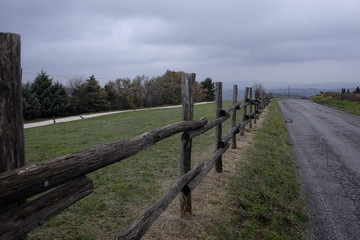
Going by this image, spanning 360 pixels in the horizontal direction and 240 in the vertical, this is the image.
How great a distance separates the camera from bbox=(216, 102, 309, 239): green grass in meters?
3.61

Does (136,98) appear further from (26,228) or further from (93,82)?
(26,228)

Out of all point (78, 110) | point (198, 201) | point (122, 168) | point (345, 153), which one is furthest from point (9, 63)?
point (78, 110)

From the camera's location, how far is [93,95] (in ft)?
119

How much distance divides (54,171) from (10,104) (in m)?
0.45

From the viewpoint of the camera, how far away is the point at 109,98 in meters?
40.2

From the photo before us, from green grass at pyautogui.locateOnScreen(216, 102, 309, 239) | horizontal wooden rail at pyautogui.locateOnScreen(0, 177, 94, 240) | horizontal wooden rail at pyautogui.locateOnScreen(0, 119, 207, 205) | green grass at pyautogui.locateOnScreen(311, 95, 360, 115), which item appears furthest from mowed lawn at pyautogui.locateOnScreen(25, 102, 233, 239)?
green grass at pyautogui.locateOnScreen(311, 95, 360, 115)

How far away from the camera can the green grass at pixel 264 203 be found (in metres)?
3.61

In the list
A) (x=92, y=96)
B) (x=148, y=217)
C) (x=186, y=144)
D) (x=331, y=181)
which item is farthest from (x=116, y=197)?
(x=92, y=96)

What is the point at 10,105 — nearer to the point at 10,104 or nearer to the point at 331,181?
the point at 10,104

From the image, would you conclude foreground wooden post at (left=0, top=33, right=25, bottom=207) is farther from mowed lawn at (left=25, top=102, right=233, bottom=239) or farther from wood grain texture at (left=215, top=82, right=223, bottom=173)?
wood grain texture at (left=215, top=82, right=223, bottom=173)

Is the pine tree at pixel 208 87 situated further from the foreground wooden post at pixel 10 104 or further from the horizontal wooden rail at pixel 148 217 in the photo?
the foreground wooden post at pixel 10 104

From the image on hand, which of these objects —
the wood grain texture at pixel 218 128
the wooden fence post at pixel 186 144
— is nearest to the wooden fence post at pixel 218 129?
the wood grain texture at pixel 218 128

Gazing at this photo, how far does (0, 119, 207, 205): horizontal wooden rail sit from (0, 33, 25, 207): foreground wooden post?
11 centimetres

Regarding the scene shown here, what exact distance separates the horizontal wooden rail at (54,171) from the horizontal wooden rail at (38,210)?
Result: 6 cm
